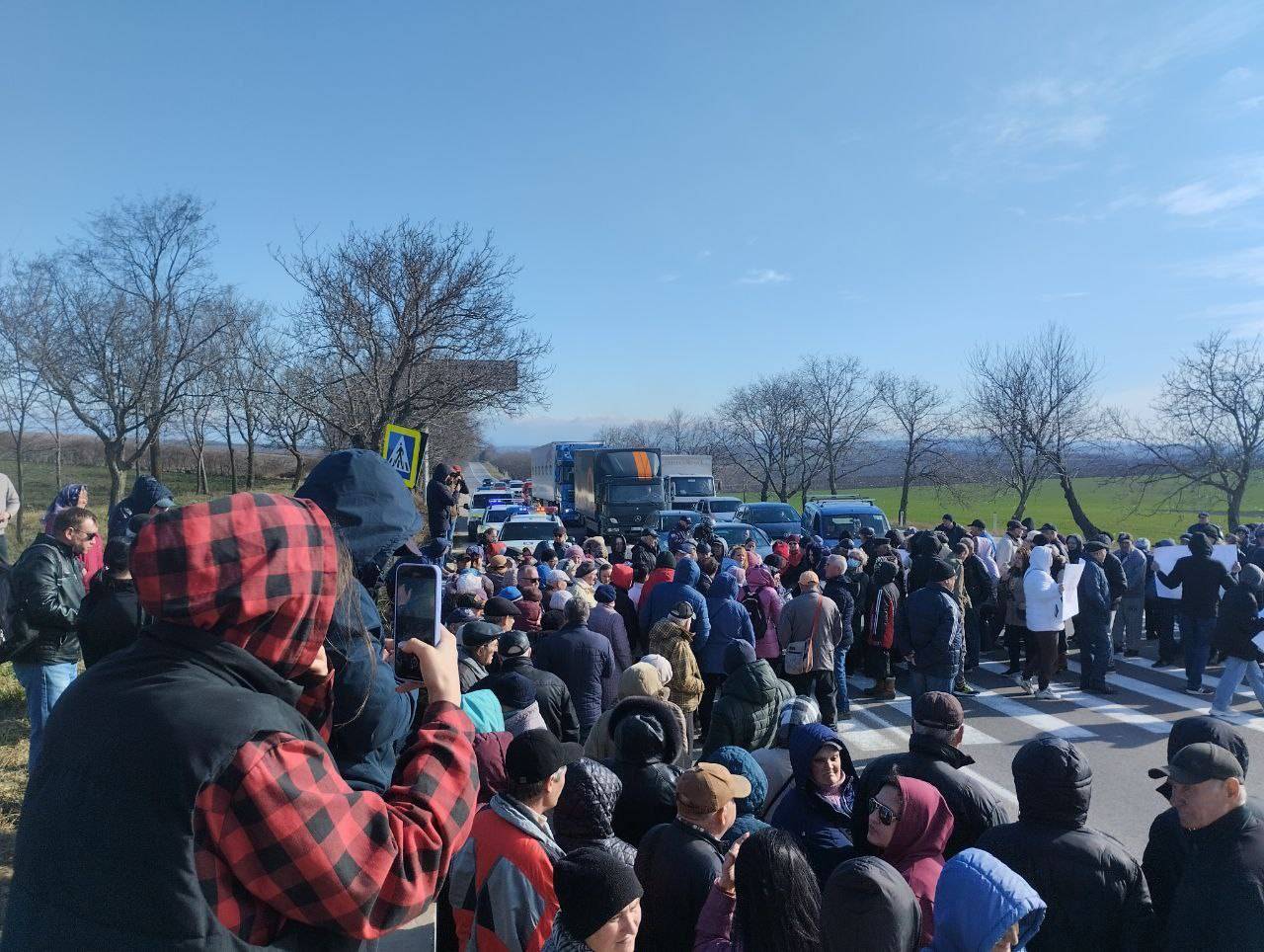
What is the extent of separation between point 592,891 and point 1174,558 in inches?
476

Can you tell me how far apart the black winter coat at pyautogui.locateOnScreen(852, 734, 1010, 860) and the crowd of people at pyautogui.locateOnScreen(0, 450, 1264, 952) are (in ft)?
0.04

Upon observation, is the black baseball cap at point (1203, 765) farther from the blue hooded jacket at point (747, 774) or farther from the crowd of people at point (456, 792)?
the blue hooded jacket at point (747, 774)

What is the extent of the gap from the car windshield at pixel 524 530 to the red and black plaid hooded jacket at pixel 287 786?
18.7 m

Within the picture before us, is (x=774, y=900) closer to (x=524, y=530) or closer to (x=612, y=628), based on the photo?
(x=612, y=628)

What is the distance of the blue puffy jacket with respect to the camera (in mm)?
3680

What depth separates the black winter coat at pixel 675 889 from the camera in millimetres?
3074

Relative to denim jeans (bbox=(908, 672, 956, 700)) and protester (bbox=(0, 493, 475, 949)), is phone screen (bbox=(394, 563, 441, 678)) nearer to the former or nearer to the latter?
protester (bbox=(0, 493, 475, 949))

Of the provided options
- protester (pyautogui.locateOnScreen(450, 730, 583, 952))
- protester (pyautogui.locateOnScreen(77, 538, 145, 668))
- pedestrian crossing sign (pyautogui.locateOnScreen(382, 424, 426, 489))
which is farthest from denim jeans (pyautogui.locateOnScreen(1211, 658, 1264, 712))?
protester (pyautogui.locateOnScreen(77, 538, 145, 668))

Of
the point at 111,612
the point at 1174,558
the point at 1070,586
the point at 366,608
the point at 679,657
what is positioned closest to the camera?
the point at 366,608

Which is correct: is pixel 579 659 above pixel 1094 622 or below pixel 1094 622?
above

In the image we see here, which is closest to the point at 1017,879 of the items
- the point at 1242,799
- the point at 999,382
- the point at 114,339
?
the point at 1242,799

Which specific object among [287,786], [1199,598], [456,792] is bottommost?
[1199,598]

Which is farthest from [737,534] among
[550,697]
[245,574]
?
[245,574]

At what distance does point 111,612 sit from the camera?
4918 mm
